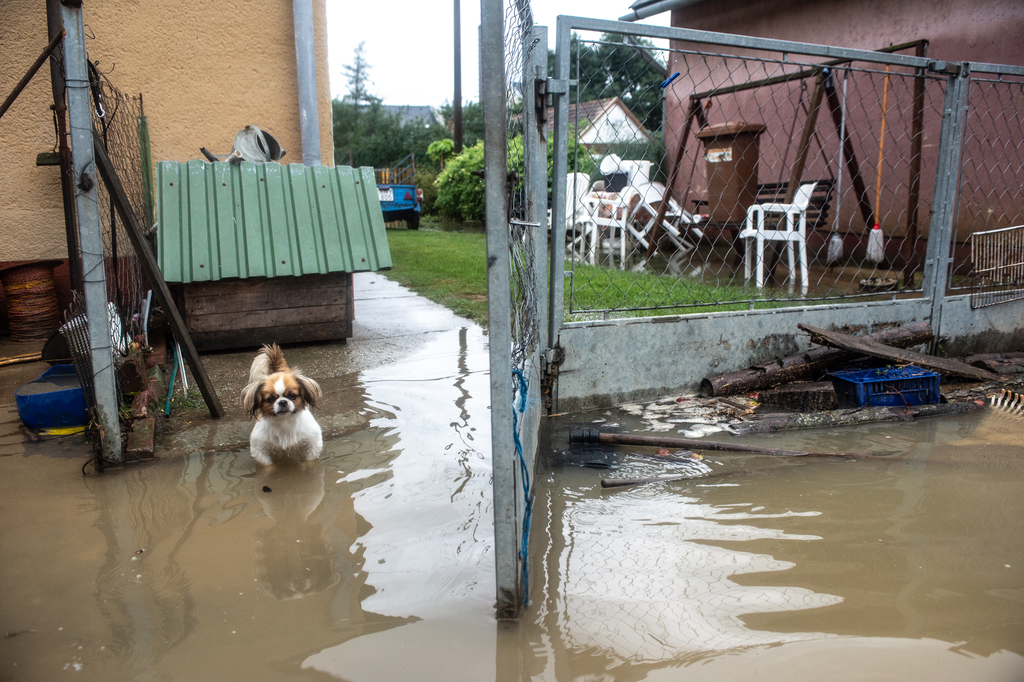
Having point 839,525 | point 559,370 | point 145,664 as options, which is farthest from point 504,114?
point 559,370

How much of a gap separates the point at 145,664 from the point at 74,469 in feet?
5.80

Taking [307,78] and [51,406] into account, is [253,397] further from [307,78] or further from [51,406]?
[307,78]

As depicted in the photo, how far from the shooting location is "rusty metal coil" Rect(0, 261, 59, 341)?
5.53 metres

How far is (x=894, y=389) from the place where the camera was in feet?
13.2

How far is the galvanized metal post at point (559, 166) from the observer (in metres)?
3.44

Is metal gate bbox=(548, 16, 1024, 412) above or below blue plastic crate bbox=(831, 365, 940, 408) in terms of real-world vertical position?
above

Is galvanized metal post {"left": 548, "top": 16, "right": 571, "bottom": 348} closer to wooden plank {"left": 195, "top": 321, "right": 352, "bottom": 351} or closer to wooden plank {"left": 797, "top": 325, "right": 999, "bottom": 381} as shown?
wooden plank {"left": 797, "top": 325, "right": 999, "bottom": 381}

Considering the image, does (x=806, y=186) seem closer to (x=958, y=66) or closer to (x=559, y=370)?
(x=958, y=66)

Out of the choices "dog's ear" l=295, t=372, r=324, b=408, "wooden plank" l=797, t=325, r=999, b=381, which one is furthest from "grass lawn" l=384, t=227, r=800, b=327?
"dog's ear" l=295, t=372, r=324, b=408

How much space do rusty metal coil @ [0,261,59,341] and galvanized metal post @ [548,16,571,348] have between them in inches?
181

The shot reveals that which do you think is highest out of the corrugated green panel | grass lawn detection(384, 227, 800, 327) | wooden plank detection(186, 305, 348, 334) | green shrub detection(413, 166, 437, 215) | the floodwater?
green shrub detection(413, 166, 437, 215)

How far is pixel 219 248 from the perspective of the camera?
198 inches

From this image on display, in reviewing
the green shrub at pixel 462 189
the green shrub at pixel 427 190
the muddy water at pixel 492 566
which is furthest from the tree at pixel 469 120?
the muddy water at pixel 492 566

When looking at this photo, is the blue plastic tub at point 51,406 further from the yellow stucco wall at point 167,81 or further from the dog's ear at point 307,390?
the yellow stucco wall at point 167,81
